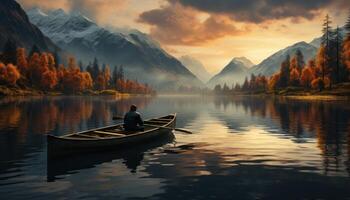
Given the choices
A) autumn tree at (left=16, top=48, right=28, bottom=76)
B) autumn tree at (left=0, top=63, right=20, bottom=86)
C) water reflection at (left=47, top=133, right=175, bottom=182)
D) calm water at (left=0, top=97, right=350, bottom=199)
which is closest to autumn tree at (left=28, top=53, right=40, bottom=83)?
autumn tree at (left=16, top=48, right=28, bottom=76)

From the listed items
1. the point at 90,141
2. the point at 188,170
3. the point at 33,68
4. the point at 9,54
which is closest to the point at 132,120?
the point at 90,141

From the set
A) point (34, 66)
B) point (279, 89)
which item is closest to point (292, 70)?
point (279, 89)

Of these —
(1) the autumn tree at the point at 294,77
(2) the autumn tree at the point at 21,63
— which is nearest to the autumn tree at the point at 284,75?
(1) the autumn tree at the point at 294,77

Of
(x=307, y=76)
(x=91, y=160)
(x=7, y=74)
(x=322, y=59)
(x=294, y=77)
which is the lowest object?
(x=91, y=160)

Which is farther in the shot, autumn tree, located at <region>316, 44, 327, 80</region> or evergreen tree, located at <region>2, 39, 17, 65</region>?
evergreen tree, located at <region>2, 39, 17, 65</region>

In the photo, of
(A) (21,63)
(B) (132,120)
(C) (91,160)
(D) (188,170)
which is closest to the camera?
(D) (188,170)

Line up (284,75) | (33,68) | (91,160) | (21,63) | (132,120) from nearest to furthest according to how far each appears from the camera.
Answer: (91,160) < (132,120) < (21,63) < (33,68) < (284,75)

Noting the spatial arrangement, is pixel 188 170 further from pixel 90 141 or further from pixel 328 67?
pixel 328 67

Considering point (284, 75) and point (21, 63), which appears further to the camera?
point (284, 75)

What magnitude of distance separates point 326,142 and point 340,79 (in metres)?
103

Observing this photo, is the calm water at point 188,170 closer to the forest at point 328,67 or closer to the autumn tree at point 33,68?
the forest at point 328,67

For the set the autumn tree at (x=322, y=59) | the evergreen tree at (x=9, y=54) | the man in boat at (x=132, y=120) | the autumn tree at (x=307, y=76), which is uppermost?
the evergreen tree at (x=9, y=54)

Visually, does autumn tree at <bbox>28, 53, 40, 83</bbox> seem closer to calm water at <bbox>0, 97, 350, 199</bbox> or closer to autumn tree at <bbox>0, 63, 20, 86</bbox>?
autumn tree at <bbox>0, 63, 20, 86</bbox>

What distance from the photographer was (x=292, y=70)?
15562 cm
